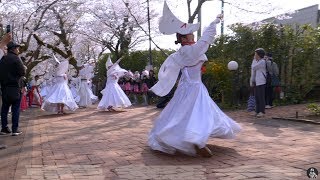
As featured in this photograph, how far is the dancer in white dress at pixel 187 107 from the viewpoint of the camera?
5.27 m

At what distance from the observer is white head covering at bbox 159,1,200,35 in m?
5.73

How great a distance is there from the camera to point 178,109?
562 cm

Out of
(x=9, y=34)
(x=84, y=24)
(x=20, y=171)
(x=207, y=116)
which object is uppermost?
(x=84, y=24)

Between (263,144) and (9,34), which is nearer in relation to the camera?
(9,34)

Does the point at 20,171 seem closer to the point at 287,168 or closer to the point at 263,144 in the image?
the point at 287,168

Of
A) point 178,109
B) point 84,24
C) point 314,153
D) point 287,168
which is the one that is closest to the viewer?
point 287,168

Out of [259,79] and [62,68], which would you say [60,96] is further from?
[259,79]

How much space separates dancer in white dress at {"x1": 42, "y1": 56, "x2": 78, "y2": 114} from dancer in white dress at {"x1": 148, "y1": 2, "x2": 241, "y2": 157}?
771 centimetres

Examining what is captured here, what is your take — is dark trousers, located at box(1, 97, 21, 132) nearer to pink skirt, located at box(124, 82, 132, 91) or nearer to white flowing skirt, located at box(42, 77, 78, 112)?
white flowing skirt, located at box(42, 77, 78, 112)

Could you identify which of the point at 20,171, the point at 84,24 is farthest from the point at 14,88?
the point at 84,24

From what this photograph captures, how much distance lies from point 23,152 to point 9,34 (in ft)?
5.67

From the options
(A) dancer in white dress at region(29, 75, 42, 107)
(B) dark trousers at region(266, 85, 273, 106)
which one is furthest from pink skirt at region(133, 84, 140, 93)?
(B) dark trousers at region(266, 85, 273, 106)

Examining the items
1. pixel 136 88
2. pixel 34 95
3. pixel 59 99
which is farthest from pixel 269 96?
pixel 34 95

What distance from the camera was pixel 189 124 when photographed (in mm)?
5297
